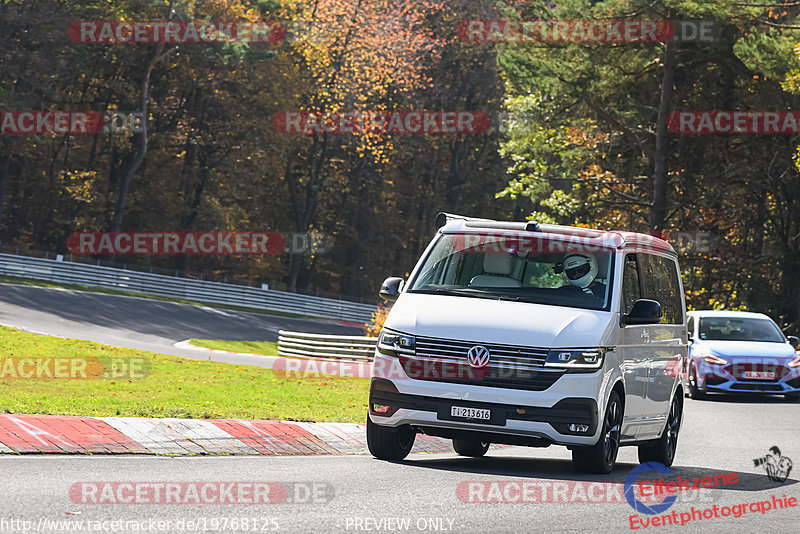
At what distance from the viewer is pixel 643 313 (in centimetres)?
1149

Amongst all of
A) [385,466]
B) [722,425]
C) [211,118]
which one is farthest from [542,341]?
[211,118]

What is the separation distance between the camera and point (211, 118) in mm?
67188

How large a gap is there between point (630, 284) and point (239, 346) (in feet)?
92.1

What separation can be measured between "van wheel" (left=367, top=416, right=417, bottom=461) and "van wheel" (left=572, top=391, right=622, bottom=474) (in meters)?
1.56

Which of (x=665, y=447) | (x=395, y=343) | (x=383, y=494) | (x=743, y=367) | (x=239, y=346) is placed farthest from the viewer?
(x=239, y=346)

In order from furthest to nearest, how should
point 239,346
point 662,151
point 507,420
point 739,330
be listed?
1. point 662,151
2. point 239,346
3. point 739,330
4. point 507,420

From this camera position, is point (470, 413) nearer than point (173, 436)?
Yes

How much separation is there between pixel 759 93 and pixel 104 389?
29.0 meters

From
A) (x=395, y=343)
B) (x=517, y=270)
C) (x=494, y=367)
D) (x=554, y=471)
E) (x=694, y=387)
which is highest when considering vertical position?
(x=517, y=270)

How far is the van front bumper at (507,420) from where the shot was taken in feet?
34.9

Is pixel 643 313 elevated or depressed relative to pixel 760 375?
elevated

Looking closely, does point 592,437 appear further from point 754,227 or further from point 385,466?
point 754,227

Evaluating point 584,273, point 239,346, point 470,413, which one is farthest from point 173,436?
point 239,346

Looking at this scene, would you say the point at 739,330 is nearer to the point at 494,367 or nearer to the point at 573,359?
the point at 573,359
